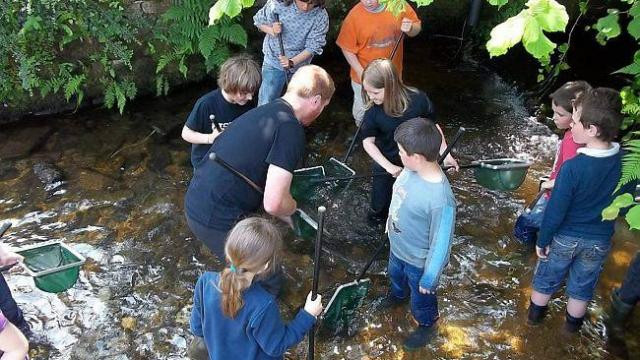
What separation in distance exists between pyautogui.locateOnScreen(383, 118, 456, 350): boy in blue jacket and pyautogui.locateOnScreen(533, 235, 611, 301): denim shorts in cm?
78

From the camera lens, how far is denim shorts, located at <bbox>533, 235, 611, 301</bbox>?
328cm

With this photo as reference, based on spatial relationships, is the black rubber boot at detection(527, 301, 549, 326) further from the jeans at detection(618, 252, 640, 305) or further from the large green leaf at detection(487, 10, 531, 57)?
the large green leaf at detection(487, 10, 531, 57)

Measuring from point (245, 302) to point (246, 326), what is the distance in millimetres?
123

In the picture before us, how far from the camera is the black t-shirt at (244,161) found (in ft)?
9.11

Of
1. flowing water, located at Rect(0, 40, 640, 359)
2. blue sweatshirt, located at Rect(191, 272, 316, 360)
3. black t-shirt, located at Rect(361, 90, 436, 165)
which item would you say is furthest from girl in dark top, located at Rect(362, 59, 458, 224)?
blue sweatshirt, located at Rect(191, 272, 316, 360)

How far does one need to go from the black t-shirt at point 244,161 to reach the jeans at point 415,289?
1.07 metres

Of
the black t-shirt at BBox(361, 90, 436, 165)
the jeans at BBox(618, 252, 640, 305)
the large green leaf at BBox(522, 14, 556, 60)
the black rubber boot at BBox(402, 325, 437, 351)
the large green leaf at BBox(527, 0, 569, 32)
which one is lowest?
the black rubber boot at BBox(402, 325, 437, 351)

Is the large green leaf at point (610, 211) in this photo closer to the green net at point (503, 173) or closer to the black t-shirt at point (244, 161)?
the green net at point (503, 173)

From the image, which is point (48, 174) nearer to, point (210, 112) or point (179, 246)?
point (179, 246)

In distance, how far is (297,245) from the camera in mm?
4723

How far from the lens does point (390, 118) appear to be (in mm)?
3844

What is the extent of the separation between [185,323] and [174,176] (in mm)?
1955

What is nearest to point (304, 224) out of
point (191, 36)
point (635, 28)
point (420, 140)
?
point (420, 140)

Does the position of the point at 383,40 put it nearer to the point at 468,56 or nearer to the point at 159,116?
the point at 159,116
